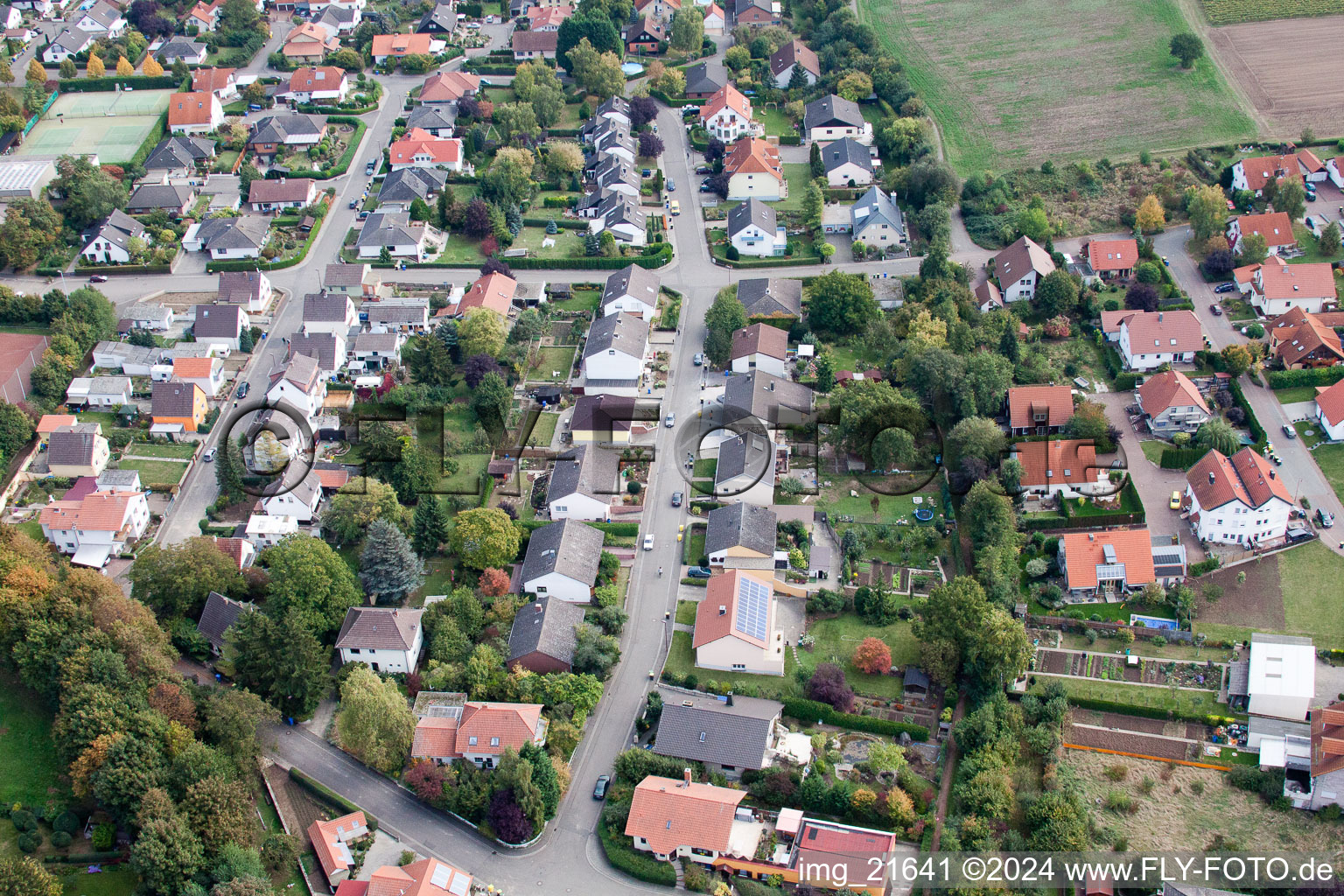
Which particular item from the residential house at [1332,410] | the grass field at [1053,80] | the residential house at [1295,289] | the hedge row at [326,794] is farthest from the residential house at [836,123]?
the hedge row at [326,794]

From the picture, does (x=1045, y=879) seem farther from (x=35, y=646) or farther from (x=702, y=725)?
(x=35, y=646)

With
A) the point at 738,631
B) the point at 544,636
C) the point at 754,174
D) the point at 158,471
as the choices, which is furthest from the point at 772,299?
the point at 158,471

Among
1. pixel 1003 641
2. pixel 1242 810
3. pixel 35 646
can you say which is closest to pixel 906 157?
pixel 1003 641

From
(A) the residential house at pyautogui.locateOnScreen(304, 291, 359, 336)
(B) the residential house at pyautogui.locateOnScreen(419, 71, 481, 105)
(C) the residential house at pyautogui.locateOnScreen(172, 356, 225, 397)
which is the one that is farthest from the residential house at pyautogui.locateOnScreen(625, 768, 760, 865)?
(B) the residential house at pyautogui.locateOnScreen(419, 71, 481, 105)

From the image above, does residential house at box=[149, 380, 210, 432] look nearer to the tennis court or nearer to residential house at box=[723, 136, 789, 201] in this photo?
the tennis court

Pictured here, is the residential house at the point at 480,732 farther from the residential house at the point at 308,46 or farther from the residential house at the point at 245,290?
the residential house at the point at 308,46

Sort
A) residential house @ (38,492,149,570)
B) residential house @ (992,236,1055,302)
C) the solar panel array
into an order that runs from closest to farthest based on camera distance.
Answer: the solar panel array, residential house @ (38,492,149,570), residential house @ (992,236,1055,302)
